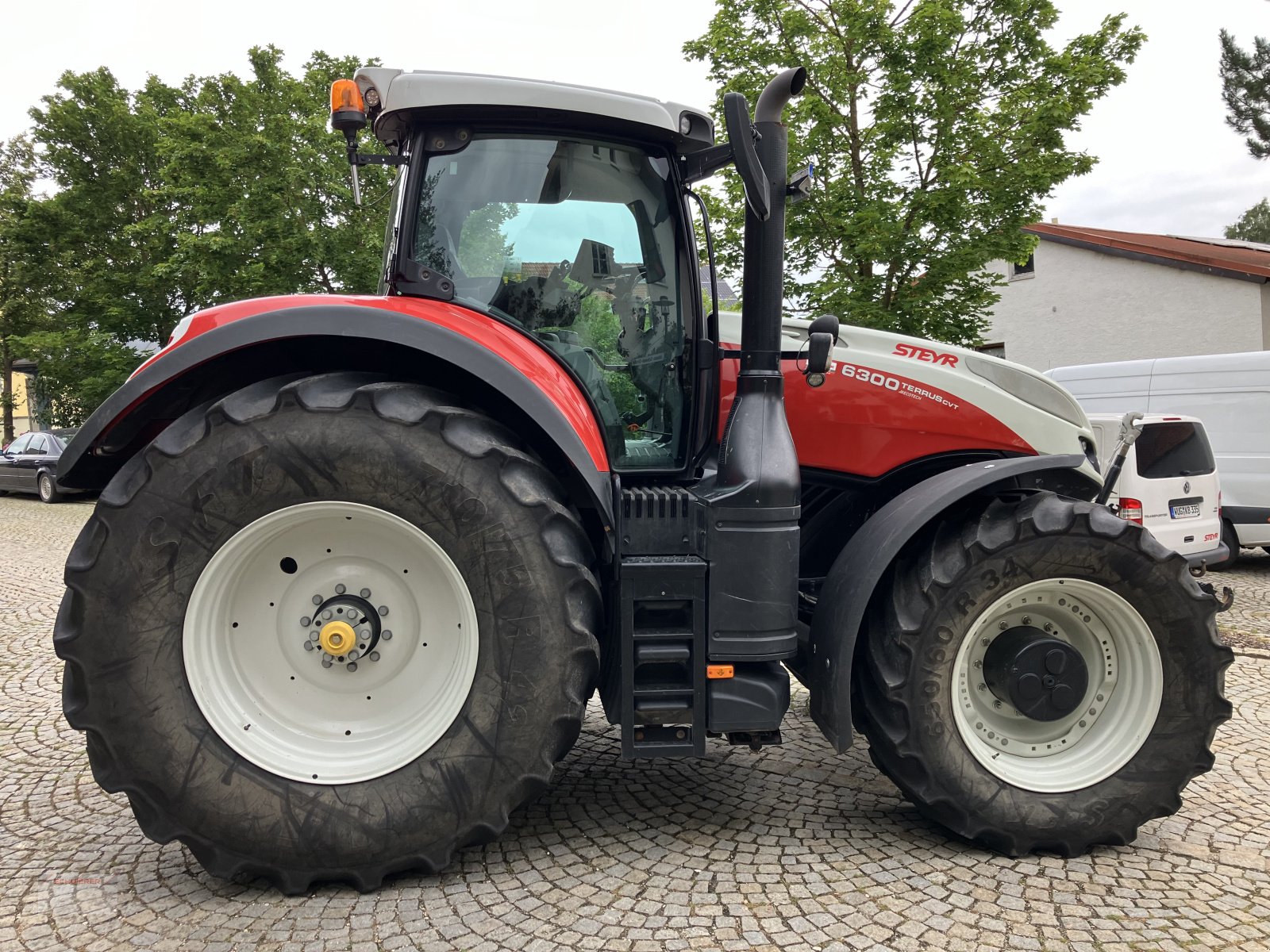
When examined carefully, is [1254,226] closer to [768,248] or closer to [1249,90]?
[1249,90]

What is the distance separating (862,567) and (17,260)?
2522 centimetres

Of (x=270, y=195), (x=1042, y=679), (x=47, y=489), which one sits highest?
(x=270, y=195)

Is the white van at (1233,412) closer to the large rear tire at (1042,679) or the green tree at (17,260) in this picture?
the large rear tire at (1042,679)

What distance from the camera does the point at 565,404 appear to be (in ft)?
9.23

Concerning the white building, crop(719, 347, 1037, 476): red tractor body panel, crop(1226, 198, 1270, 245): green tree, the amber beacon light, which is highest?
crop(1226, 198, 1270, 245): green tree

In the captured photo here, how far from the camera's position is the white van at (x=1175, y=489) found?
23.5 feet

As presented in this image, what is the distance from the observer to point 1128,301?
804 inches

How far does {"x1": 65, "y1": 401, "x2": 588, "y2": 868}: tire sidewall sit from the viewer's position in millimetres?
2570

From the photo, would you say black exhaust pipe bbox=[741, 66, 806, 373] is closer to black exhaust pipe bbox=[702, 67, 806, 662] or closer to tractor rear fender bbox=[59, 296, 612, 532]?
black exhaust pipe bbox=[702, 67, 806, 662]

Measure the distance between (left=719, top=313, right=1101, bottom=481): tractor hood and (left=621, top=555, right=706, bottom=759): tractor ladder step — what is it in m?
0.90

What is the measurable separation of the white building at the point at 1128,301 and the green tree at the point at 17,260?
22.2 m

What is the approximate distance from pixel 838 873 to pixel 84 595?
243 cm

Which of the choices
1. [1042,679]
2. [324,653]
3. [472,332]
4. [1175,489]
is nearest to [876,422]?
[1042,679]

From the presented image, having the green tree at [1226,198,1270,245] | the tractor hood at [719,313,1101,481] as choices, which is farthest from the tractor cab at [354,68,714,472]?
the green tree at [1226,198,1270,245]
